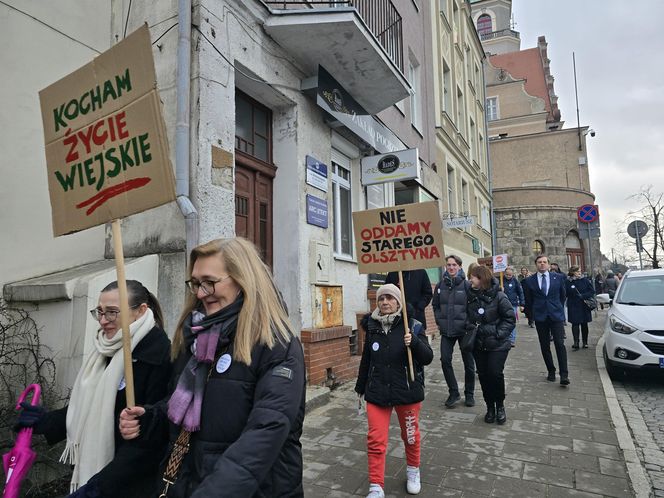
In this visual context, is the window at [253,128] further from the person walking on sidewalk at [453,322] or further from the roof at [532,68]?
the roof at [532,68]

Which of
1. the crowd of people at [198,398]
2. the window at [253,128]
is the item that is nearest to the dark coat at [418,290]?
the window at [253,128]

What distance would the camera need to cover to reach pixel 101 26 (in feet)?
18.2

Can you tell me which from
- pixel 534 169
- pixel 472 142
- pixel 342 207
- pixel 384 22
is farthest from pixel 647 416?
pixel 534 169

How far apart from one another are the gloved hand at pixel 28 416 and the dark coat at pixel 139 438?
35 millimetres

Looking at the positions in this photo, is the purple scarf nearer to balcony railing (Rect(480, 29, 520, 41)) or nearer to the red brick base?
the red brick base

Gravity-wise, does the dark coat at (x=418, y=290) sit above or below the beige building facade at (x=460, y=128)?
below

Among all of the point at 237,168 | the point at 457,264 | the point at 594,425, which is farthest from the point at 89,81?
the point at 594,425

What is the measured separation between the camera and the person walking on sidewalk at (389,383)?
134 inches

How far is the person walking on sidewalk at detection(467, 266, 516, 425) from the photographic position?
16.8 feet

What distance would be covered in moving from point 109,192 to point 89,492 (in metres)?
1.33

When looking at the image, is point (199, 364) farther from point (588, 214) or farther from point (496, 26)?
point (496, 26)

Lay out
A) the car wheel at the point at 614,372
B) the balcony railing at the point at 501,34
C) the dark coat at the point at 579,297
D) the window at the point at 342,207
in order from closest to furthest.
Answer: the car wheel at the point at 614,372 < the window at the point at 342,207 < the dark coat at the point at 579,297 < the balcony railing at the point at 501,34

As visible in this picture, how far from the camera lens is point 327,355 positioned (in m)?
6.47

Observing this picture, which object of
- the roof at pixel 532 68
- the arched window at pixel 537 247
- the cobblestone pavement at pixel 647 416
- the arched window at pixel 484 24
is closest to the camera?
the cobblestone pavement at pixel 647 416
